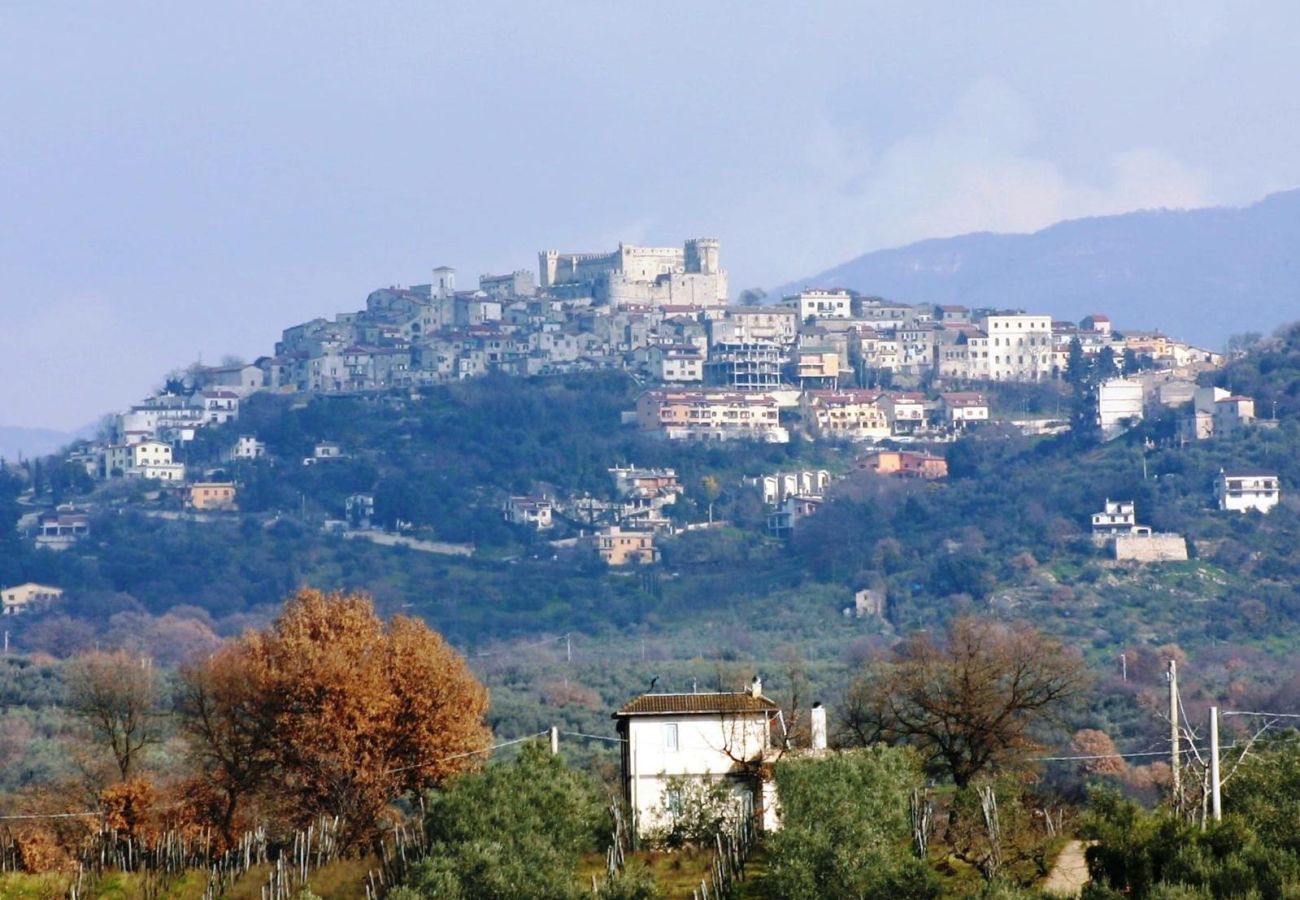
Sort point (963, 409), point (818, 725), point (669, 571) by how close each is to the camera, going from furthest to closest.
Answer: point (963, 409), point (669, 571), point (818, 725)

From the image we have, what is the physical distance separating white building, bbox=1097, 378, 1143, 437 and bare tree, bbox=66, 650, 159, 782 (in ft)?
366

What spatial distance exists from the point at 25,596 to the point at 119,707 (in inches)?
4198

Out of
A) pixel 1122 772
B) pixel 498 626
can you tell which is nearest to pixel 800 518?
pixel 498 626

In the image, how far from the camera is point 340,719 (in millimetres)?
38156

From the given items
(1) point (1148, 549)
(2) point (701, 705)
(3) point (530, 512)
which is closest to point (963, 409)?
(3) point (530, 512)

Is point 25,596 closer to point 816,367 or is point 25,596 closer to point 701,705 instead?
point 816,367

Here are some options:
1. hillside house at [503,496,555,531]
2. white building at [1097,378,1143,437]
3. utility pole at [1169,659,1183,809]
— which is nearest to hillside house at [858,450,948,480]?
white building at [1097,378,1143,437]

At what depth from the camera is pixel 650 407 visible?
16688 cm

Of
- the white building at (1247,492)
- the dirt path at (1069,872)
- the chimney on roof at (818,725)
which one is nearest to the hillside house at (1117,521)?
the white building at (1247,492)

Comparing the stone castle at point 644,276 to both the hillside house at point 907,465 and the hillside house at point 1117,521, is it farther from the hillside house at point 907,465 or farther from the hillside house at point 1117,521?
the hillside house at point 1117,521

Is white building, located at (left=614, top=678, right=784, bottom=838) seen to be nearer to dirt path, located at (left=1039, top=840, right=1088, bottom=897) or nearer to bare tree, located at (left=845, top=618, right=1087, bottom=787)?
bare tree, located at (left=845, top=618, right=1087, bottom=787)

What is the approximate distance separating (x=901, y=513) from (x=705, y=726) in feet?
360

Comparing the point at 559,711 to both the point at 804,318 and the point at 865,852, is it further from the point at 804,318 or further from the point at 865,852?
the point at 804,318

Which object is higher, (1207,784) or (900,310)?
(900,310)
